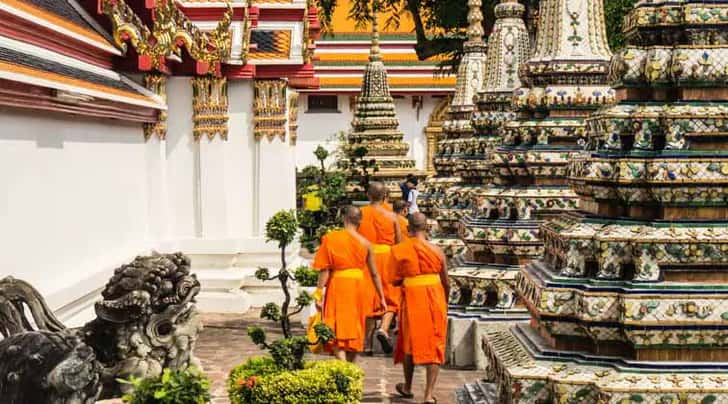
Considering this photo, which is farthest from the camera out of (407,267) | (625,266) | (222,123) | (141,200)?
(222,123)

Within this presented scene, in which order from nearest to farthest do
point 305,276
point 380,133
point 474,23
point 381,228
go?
point 305,276
point 381,228
point 474,23
point 380,133

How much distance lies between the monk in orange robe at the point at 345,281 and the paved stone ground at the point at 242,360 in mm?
403

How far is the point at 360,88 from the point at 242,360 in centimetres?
2264

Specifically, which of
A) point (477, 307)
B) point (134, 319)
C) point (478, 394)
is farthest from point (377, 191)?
point (478, 394)

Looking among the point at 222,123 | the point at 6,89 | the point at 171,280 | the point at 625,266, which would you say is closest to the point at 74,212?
the point at 6,89

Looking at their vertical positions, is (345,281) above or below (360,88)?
below

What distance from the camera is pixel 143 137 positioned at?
45.5 feet

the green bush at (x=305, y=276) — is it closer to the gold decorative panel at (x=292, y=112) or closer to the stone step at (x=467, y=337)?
the stone step at (x=467, y=337)

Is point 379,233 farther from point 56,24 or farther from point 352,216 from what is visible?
point 56,24

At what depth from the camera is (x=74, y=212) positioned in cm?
1053

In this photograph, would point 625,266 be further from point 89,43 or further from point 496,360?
point 89,43

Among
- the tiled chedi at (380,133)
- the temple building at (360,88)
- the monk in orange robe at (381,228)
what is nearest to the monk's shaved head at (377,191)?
the monk in orange robe at (381,228)

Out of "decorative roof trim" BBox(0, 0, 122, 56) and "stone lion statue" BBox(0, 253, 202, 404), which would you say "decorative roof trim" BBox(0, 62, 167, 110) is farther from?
"stone lion statue" BBox(0, 253, 202, 404)

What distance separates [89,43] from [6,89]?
9.74 ft
